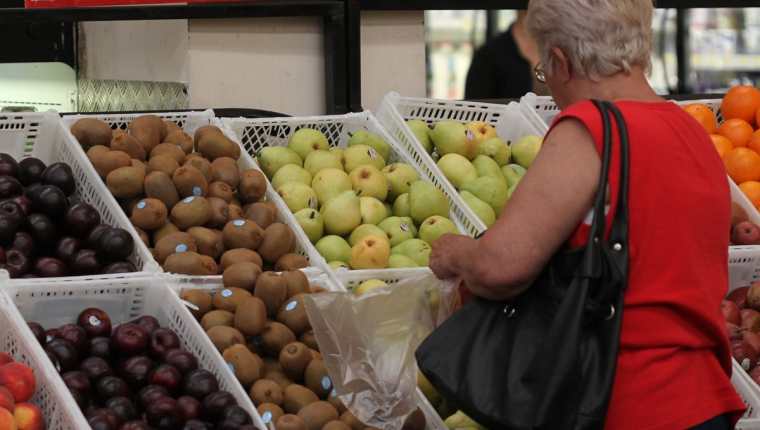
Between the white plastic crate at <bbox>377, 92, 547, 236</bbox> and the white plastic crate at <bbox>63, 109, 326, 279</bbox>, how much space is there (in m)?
0.58

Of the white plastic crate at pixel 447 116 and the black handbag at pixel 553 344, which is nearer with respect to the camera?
the black handbag at pixel 553 344

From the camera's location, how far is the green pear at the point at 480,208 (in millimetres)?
3848

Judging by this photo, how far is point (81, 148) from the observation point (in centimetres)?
366

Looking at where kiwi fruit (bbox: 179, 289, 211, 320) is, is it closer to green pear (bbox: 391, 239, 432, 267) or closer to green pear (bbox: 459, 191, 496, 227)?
green pear (bbox: 391, 239, 432, 267)

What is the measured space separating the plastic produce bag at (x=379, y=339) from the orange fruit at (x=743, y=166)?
1.90 metres

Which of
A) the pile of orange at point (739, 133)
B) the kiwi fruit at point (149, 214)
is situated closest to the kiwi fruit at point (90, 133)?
the kiwi fruit at point (149, 214)

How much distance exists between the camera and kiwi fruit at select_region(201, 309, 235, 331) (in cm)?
Result: 303

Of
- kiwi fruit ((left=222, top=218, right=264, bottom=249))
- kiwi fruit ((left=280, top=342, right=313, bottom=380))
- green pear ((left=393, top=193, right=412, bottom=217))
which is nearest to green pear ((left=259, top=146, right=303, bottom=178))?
Result: green pear ((left=393, top=193, right=412, bottom=217))

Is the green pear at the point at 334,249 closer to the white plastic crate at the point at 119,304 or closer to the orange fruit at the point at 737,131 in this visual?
the white plastic crate at the point at 119,304

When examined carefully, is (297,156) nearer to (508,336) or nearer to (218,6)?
(218,6)

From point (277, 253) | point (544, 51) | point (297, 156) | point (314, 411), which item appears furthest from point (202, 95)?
point (544, 51)

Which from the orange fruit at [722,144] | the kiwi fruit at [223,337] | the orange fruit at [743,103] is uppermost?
the orange fruit at [743,103]

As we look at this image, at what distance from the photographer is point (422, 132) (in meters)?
4.25

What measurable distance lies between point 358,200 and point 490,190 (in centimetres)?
44
